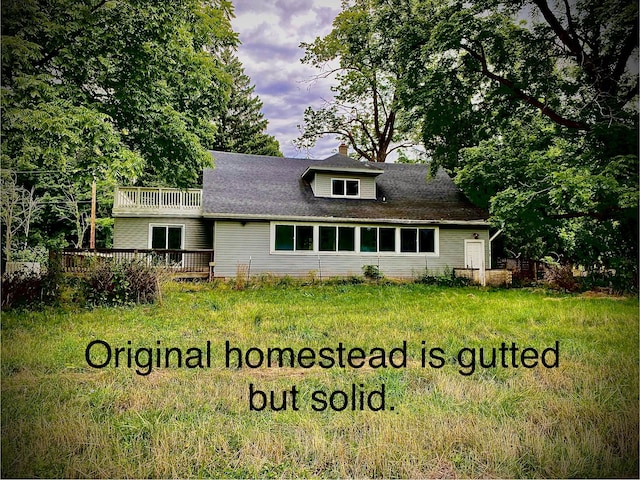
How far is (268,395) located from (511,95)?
2.24 meters

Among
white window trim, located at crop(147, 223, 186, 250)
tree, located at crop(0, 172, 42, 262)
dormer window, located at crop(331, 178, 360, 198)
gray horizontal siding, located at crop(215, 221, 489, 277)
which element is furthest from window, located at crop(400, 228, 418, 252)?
tree, located at crop(0, 172, 42, 262)

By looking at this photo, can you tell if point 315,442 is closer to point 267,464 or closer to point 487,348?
point 267,464

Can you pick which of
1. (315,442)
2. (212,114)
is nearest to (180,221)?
(212,114)

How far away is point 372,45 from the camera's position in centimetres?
215

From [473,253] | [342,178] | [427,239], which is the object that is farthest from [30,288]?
[473,253]

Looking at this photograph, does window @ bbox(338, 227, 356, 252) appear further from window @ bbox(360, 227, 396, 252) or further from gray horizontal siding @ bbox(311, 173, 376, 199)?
gray horizontal siding @ bbox(311, 173, 376, 199)

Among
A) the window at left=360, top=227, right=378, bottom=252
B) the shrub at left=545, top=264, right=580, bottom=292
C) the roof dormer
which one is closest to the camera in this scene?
the shrub at left=545, top=264, right=580, bottom=292

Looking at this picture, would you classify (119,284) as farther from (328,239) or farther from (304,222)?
(328,239)

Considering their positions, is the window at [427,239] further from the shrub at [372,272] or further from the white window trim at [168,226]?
the white window trim at [168,226]

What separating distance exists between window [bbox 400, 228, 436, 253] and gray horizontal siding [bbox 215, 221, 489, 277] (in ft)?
0.74

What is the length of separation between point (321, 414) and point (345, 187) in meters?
10.9

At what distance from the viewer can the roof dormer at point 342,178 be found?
12125 millimetres

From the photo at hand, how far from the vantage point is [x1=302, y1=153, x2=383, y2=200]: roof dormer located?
39.8 ft

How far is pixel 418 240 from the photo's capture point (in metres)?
12.0
